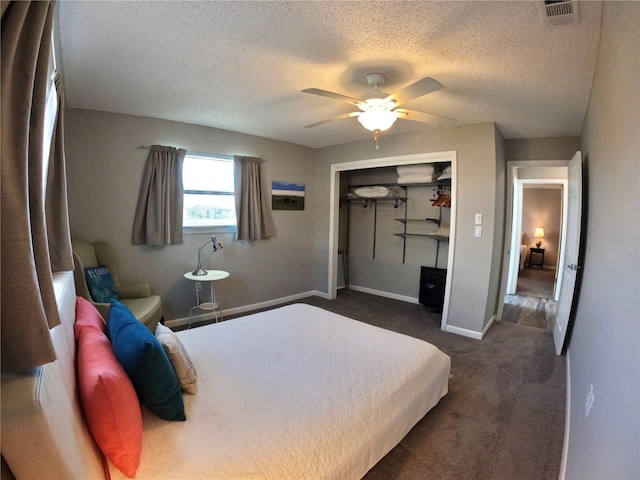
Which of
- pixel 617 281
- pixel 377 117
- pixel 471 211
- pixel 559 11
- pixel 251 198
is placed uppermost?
pixel 559 11

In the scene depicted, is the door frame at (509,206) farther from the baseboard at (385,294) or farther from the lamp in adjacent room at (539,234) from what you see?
the lamp in adjacent room at (539,234)

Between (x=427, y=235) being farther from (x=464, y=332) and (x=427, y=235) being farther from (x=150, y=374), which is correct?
(x=150, y=374)

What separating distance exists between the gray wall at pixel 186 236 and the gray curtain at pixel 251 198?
0.46 ft

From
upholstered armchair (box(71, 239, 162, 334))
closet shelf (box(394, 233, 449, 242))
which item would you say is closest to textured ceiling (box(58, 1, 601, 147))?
upholstered armchair (box(71, 239, 162, 334))

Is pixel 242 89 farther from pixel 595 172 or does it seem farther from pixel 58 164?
pixel 595 172

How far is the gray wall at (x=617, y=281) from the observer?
0.88 meters

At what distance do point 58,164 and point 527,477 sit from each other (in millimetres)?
3068

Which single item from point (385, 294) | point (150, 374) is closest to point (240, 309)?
point (385, 294)

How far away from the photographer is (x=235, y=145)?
405cm

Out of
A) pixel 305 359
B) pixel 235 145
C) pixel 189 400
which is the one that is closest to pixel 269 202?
pixel 235 145

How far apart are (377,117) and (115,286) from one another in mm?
2982

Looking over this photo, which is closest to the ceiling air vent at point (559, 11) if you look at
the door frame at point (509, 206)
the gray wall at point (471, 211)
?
the gray wall at point (471, 211)

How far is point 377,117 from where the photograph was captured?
2314 millimetres

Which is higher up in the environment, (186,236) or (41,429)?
(186,236)
